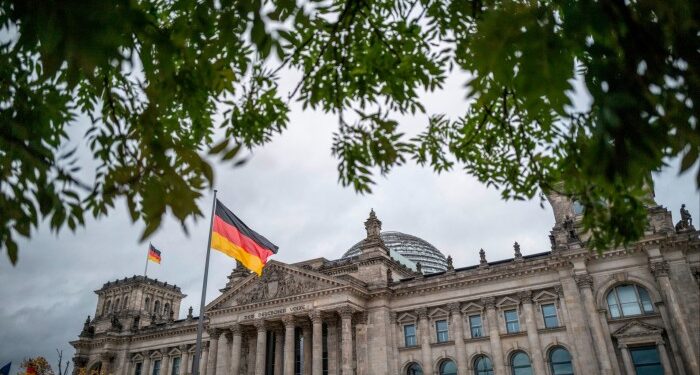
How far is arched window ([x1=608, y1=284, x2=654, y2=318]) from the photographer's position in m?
30.2

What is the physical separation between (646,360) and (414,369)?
15186mm

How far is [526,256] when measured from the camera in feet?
118

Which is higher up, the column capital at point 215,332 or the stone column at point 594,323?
the column capital at point 215,332

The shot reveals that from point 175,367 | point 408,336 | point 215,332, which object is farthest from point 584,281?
point 175,367

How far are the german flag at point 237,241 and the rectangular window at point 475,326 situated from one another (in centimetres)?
1542

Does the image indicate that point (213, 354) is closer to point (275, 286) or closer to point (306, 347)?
point (275, 286)

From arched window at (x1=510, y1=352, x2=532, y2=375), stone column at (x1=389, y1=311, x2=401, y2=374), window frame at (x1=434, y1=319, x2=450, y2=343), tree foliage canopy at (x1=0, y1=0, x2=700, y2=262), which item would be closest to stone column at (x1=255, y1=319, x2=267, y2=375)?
stone column at (x1=389, y1=311, x2=401, y2=374)

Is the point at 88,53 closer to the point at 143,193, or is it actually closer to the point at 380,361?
the point at 143,193

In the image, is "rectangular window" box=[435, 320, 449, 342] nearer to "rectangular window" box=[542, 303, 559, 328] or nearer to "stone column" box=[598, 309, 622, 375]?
"rectangular window" box=[542, 303, 559, 328]

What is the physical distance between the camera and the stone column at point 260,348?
38.4 meters

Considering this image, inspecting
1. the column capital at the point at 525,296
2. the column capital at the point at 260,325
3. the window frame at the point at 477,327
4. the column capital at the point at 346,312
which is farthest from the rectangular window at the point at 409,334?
the column capital at the point at 260,325

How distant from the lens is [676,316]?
28.2m

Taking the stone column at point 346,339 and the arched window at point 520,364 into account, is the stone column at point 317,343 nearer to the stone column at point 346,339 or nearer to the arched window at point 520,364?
the stone column at point 346,339

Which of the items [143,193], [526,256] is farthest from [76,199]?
[526,256]
